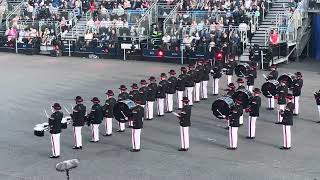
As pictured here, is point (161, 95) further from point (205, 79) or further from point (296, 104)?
point (296, 104)

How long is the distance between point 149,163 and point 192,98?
24.8 ft

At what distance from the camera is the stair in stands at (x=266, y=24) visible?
32406 millimetres

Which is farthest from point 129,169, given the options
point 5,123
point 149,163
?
point 5,123

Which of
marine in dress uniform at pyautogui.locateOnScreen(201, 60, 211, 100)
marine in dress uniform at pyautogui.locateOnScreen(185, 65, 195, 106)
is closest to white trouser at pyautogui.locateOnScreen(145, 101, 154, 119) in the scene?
marine in dress uniform at pyautogui.locateOnScreen(185, 65, 195, 106)

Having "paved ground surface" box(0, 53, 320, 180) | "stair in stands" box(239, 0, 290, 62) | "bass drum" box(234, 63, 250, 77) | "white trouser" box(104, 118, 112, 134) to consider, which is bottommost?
"paved ground surface" box(0, 53, 320, 180)

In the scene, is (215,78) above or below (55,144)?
above

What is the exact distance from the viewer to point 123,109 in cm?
1755

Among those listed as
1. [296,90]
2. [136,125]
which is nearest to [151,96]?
[136,125]

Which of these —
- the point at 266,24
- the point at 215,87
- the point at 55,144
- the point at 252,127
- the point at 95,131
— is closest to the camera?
the point at 55,144

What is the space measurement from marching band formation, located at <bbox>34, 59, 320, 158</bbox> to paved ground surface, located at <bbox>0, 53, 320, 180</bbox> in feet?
1.37

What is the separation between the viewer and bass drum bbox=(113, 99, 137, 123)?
57.1 feet

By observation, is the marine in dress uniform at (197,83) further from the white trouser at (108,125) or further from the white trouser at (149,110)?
the white trouser at (108,125)

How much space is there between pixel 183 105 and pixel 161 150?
4.98 feet

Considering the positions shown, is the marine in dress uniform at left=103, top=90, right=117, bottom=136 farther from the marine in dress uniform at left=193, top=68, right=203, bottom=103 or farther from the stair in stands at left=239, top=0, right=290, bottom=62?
the stair in stands at left=239, top=0, right=290, bottom=62
